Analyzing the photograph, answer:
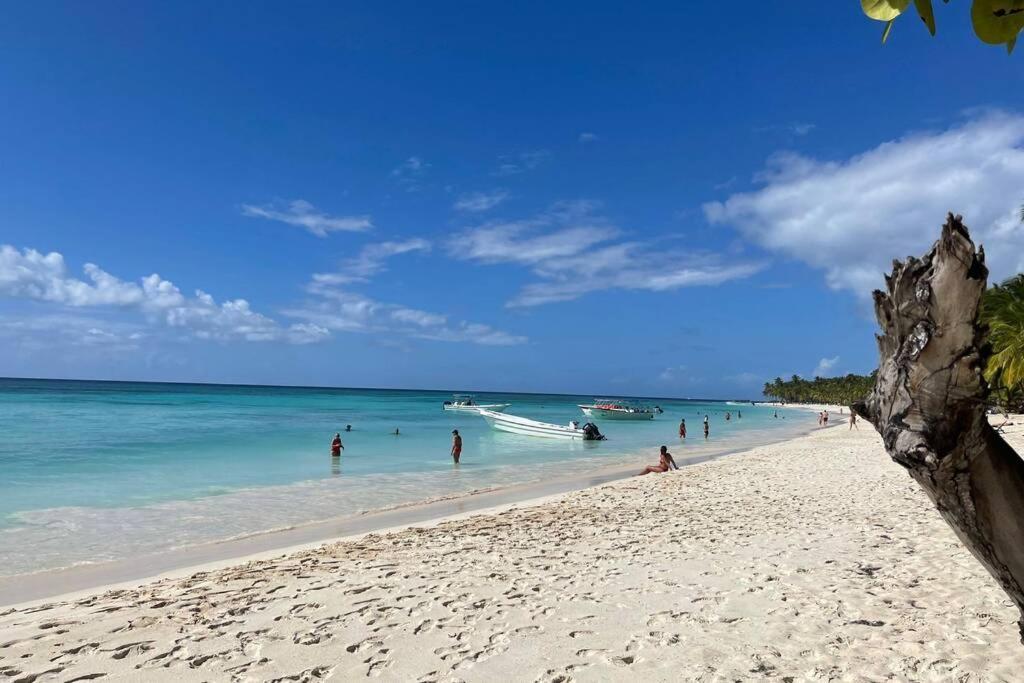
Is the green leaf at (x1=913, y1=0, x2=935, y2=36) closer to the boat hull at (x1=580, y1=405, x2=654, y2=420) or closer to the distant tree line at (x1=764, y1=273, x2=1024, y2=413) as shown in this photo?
the distant tree line at (x1=764, y1=273, x2=1024, y2=413)

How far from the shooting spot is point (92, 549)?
11000 millimetres

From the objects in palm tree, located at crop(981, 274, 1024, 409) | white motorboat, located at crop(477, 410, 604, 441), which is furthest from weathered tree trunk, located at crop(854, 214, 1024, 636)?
white motorboat, located at crop(477, 410, 604, 441)

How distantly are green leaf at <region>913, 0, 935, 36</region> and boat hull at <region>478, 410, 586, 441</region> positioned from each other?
35922mm

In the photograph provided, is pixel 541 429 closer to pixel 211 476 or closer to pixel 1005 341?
pixel 211 476

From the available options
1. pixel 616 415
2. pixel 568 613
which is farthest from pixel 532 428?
pixel 568 613

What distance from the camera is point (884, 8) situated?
1124mm

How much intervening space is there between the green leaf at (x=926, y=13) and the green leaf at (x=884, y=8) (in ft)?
0.06

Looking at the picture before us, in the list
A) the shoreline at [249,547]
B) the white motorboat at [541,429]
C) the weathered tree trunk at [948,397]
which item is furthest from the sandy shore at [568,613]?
the white motorboat at [541,429]

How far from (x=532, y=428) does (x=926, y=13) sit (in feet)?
131

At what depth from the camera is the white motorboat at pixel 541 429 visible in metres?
36.5

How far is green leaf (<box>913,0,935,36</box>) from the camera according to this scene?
1.08m

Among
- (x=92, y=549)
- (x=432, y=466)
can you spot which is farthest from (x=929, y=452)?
(x=432, y=466)

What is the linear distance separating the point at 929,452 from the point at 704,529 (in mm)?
9117

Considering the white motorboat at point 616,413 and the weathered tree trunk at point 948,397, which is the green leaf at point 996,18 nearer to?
the weathered tree trunk at point 948,397
